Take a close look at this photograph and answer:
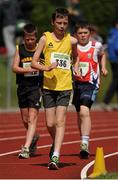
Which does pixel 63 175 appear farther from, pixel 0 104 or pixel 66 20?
pixel 0 104

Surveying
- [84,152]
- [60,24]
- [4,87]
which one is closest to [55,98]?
[60,24]

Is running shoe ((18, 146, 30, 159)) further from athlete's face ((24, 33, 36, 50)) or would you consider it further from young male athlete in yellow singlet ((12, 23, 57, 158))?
athlete's face ((24, 33, 36, 50))

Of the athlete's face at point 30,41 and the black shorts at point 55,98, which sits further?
the athlete's face at point 30,41

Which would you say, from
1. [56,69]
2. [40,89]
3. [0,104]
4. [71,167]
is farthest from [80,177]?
[0,104]

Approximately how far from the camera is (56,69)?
13.4 m

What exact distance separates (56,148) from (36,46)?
2.30m

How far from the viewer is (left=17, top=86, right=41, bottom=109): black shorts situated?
14.7 m

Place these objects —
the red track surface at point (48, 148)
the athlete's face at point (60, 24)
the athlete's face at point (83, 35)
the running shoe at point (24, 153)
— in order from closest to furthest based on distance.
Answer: the red track surface at point (48, 148) → the athlete's face at point (60, 24) → the running shoe at point (24, 153) → the athlete's face at point (83, 35)

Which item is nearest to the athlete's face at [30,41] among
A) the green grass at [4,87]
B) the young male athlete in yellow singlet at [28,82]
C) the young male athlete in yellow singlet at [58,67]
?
the young male athlete in yellow singlet at [28,82]

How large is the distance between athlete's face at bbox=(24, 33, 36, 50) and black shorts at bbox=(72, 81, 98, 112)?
974mm

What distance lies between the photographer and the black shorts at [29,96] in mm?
14719

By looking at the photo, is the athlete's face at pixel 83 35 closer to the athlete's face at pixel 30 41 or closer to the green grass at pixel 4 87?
the athlete's face at pixel 30 41

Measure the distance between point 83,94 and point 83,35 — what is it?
0.98 meters

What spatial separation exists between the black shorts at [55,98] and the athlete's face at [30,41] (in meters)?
1.31
